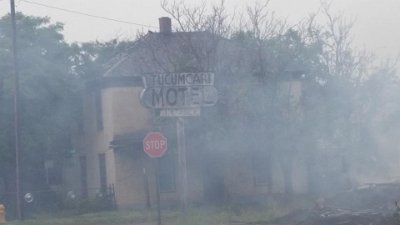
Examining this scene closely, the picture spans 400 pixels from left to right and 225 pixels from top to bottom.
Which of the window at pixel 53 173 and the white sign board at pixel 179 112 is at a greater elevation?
the white sign board at pixel 179 112

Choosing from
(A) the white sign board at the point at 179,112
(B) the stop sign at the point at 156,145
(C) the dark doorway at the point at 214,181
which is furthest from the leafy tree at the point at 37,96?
(A) the white sign board at the point at 179,112

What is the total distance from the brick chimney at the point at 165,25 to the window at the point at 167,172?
5.07 m

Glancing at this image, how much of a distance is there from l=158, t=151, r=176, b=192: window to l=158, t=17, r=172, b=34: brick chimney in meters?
5.07

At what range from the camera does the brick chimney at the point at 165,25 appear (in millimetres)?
31516

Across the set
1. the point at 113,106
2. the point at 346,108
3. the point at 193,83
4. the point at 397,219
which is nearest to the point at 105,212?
the point at 113,106

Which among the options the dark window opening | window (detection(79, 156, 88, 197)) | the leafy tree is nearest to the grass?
the leafy tree

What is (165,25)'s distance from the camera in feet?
106

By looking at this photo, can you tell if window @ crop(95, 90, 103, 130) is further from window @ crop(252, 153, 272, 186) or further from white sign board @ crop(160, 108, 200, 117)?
white sign board @ crop(160, 108, 200, 117)

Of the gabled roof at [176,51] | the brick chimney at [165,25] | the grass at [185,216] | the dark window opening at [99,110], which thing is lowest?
the grass at [185,216]

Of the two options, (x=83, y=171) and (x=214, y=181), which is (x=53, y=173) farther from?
(x=214, y=181)

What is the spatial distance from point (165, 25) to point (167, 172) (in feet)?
19.6

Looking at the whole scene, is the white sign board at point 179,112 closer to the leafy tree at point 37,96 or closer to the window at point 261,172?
the window at point 261,172

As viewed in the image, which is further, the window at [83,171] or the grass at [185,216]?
the window at [83,171]

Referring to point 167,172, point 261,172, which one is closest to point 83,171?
point 167,172
